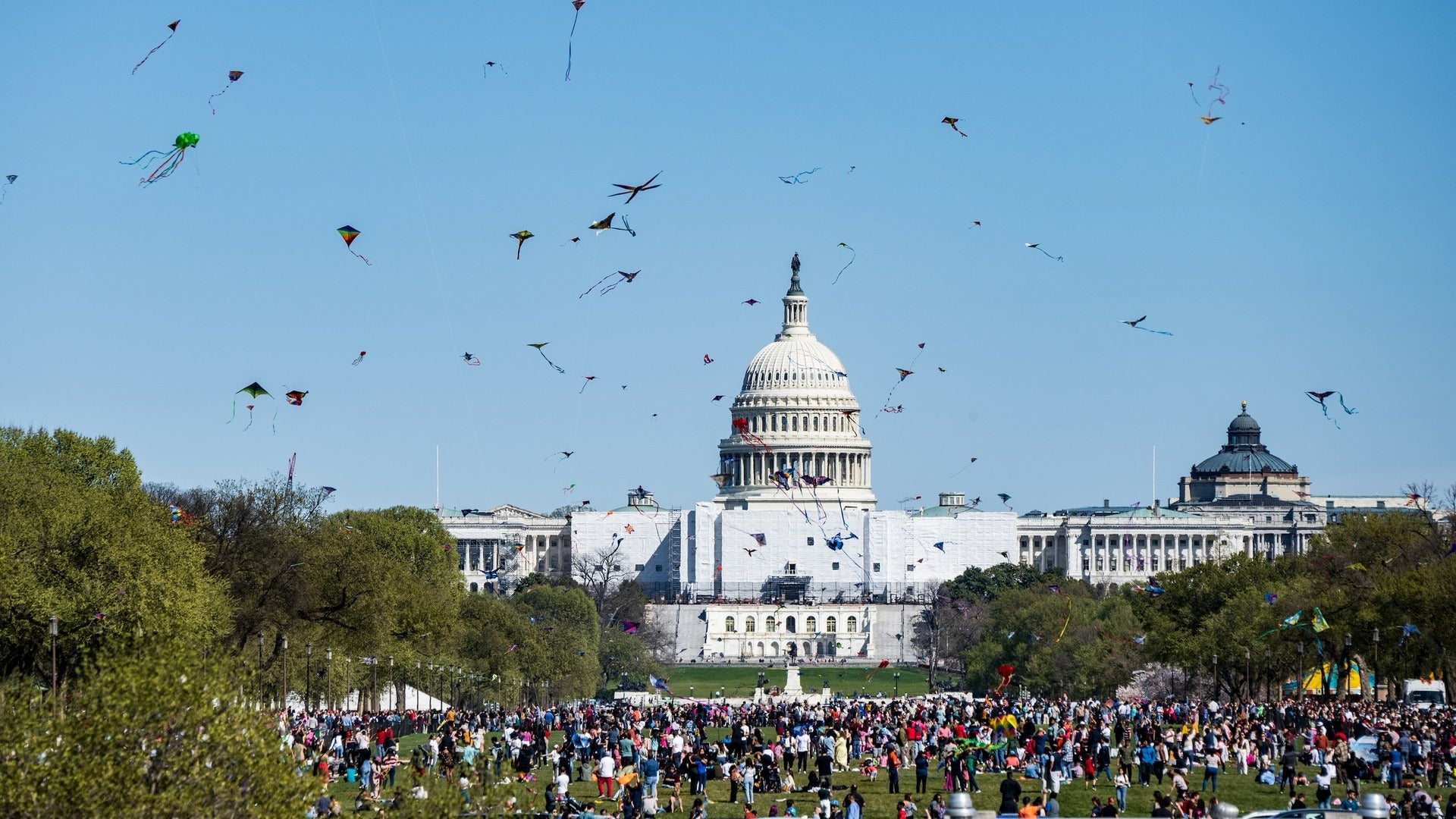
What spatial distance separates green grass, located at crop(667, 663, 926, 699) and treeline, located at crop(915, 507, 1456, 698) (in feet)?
26.4

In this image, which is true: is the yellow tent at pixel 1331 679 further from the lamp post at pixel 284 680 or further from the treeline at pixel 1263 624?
the lamp post at pixel 284 680

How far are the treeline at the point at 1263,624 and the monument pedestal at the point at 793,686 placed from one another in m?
8.67

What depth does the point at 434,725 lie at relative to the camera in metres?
74.6

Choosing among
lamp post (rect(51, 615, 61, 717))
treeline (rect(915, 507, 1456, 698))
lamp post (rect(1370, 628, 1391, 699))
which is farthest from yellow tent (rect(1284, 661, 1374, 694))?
lamp post (rect(51, 615, 61, 717))

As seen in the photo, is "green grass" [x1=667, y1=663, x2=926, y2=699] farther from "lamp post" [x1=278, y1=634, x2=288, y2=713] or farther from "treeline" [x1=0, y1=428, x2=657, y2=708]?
"lamp post" [x1=278, y1=634, x2=288, y2=713]

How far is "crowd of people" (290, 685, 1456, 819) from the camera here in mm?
45531

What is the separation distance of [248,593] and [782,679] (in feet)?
232

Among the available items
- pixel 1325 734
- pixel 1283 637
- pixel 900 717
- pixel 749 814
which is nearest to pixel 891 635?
pixel 1283 637

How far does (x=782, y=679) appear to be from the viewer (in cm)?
14588

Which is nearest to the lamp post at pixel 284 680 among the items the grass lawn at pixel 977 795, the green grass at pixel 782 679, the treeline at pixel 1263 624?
the grass lawn at pixel 977 795

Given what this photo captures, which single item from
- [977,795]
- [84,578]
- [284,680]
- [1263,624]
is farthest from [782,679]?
[977,795]

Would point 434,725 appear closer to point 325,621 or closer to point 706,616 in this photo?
point 325,621

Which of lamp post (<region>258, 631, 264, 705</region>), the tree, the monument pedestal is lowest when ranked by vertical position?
the monument pedestal

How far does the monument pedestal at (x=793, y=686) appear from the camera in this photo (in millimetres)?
120675
